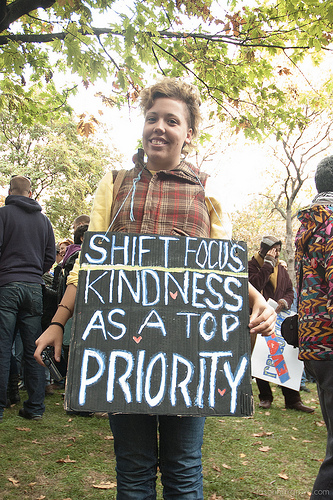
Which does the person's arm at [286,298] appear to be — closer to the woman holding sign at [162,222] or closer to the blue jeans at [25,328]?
the blue jeans at [25,328]

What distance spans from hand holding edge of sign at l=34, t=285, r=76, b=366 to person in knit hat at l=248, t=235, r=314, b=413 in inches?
159

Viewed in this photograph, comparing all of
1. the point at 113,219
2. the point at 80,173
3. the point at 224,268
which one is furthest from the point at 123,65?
the point at 80,173

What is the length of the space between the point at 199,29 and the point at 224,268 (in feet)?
16.3

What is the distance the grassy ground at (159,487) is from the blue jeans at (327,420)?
2.78 ft

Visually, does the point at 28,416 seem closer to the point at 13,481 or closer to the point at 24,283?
the point at 24,283

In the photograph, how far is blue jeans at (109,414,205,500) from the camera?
1.58 meters

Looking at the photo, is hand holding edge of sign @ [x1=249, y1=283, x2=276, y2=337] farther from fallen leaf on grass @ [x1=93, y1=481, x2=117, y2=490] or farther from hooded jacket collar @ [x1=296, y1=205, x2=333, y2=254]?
fallen leaf on grass @ [x1=93, y1=481, x2=117, y2=490]

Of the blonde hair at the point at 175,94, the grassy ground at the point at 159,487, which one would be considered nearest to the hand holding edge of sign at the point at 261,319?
the blonde hair at the point at 175,94

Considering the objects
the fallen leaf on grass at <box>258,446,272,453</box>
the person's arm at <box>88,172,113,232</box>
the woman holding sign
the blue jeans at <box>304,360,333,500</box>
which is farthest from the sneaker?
the person's arm at <box>88,172,113,232</box>

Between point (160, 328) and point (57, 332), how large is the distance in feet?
1.48

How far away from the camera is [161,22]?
5.70 metres

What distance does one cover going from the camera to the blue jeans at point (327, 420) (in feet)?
6.71

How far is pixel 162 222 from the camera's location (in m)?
1.76

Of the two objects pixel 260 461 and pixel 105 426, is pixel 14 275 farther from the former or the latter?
pixel 260 461
